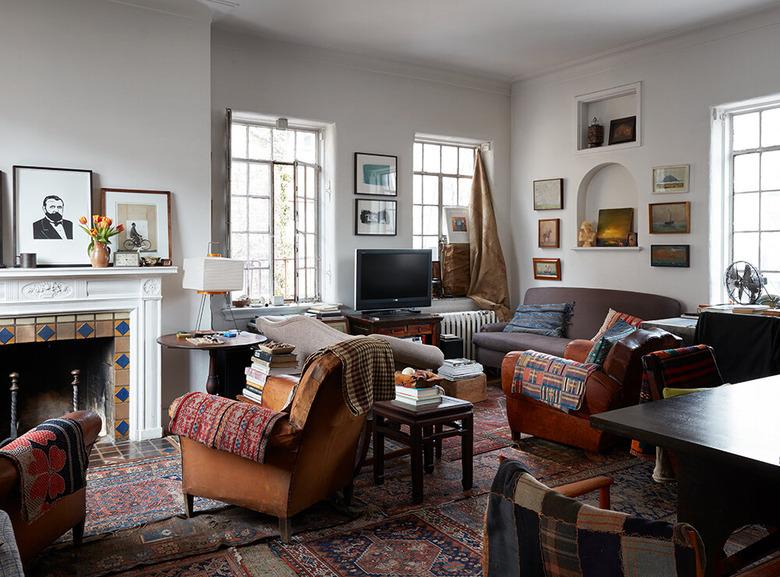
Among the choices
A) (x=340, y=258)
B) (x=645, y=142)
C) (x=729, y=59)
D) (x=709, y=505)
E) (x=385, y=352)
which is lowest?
(x=709, y=505)

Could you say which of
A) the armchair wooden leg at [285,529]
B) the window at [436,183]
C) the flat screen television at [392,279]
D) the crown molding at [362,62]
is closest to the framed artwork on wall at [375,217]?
the flat screen television at [392,279]

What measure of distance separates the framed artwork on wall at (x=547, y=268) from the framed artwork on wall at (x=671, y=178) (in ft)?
4.64

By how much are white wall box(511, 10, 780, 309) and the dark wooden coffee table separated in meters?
3.34

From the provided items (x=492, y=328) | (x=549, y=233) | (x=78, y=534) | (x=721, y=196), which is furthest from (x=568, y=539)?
(x=549, y=233)

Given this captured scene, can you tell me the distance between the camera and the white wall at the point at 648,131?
228 inches

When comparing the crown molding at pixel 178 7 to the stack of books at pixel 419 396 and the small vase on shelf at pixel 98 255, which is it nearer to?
the small vase on shelf at pixel 98 255

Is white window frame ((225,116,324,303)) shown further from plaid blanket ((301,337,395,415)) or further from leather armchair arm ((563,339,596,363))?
plaid blanket ((301,337,395,415))

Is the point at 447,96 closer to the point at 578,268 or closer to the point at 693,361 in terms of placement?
the point at 578,268

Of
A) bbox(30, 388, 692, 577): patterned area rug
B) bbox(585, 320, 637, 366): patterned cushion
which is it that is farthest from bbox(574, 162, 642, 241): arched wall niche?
bbox(30, 388, 692, 577): patterned area rug

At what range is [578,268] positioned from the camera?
725 cm

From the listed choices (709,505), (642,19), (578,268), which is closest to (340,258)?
(578,268)

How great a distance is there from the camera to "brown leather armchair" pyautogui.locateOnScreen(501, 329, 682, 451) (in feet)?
13.8

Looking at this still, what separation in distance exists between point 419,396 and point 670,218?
12.2 feet

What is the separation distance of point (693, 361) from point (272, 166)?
14.7 feet
